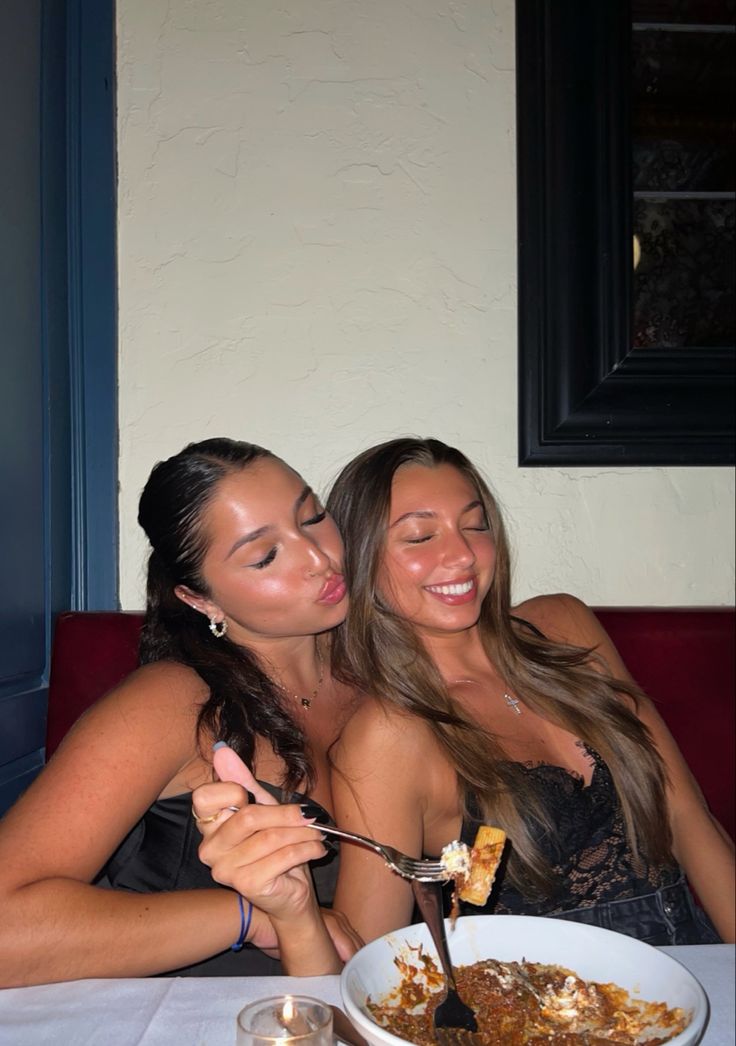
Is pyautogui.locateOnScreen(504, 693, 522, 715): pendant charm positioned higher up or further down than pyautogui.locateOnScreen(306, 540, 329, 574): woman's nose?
further down

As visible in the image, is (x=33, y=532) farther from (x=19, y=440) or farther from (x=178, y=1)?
(x=178, y=1)

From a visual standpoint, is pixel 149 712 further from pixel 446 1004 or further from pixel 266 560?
pixel 446 1004

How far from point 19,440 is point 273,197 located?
855 millimetres

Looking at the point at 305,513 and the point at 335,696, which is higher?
the point at 305,513

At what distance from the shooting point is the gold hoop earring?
174 centimetres

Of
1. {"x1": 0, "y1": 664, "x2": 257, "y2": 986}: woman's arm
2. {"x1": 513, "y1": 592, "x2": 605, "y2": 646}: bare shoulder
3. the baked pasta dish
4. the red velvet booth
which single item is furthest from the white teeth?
the baked pasta dish

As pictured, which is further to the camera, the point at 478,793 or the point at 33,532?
the point at 33,532

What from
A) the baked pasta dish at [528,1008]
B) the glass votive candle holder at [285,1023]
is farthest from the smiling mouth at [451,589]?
the glass votive candle holder at [285,1023]

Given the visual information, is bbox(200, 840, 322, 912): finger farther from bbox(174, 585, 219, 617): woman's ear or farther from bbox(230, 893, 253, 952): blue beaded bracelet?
bbox(174, 585, 219, 617): woman's ear

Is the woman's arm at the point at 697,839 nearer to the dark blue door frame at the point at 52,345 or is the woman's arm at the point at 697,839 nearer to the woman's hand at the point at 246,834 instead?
the woman's hand at the point at 246,834

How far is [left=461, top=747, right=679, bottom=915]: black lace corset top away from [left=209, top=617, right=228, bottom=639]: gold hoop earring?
54cm

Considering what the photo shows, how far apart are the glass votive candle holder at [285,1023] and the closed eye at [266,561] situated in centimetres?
82

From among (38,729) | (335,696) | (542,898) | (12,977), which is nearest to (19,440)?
(38,729)

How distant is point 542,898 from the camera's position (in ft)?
5.37
